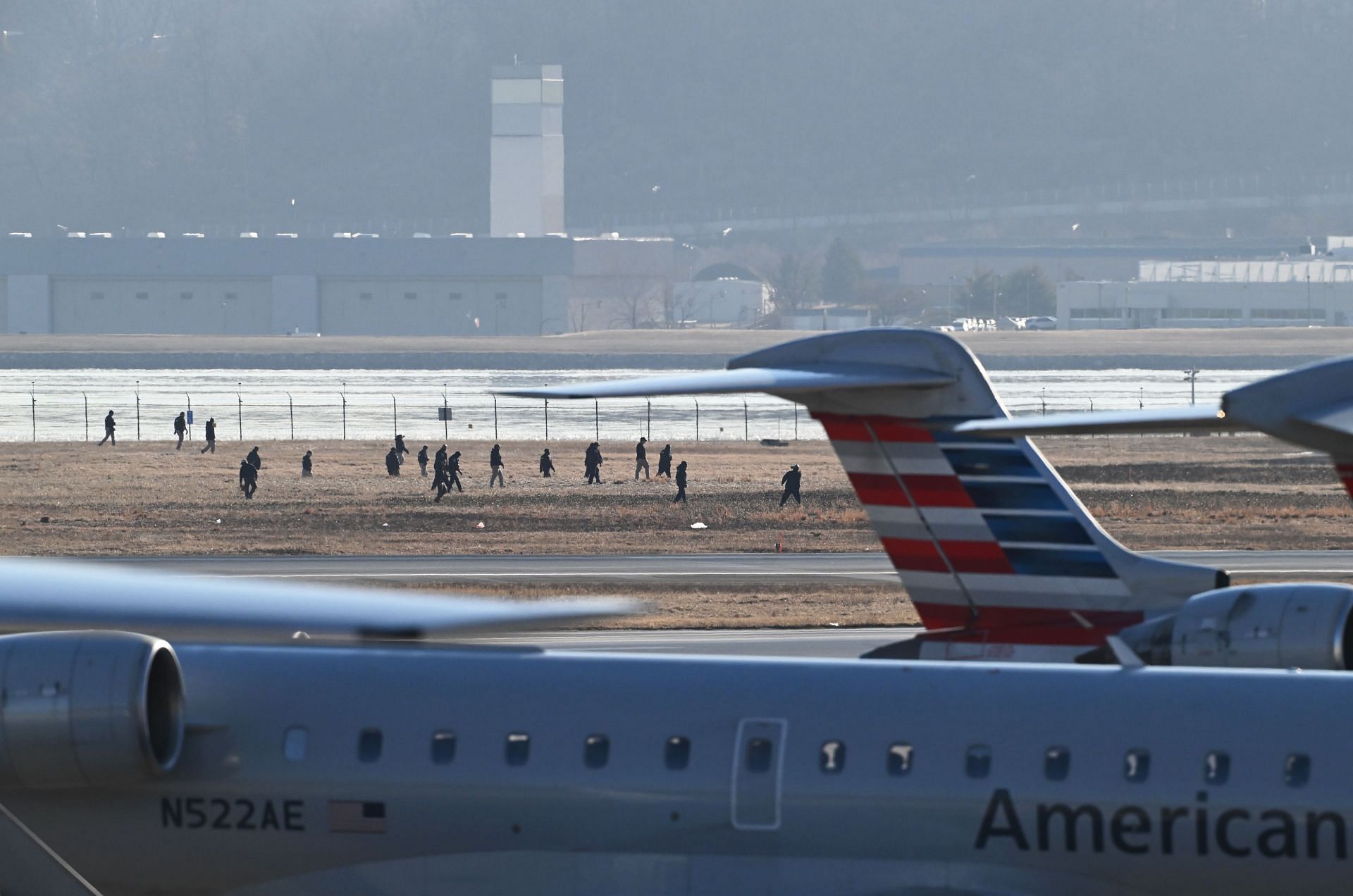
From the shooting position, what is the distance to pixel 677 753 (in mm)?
14711

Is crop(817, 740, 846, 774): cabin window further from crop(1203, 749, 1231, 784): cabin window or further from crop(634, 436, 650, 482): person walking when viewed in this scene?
crop(634, 436, 650, 482): person walking

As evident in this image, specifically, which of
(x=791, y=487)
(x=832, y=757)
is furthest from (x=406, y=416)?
(x=832, y=757)

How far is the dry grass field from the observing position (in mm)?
52688

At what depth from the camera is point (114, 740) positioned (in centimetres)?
1434

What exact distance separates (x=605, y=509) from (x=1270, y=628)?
151 ft

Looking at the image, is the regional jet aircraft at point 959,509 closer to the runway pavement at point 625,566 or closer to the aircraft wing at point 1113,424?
the aircraft wing at point 1113,424

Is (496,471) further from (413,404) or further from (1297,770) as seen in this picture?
(1297,770)

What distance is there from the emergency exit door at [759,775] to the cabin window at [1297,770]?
359 cm

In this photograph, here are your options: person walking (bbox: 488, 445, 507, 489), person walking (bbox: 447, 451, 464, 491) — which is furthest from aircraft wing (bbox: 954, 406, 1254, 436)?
person walking (bbox: 488, 445, 507, 489)

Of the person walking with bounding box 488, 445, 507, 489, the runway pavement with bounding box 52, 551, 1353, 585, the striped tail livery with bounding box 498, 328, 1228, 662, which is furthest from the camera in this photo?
the person walking with bounding box 488, 445, 507, 489

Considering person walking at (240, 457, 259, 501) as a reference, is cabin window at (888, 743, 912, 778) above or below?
below

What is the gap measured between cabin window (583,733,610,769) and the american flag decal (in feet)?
5.37

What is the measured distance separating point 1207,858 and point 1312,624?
4.60 meters

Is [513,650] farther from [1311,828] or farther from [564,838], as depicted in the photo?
[1311,828]
